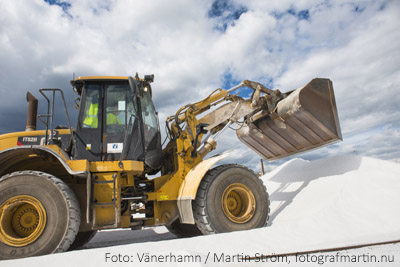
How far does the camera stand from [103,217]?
3.97 m

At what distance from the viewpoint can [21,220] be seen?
12.1ft

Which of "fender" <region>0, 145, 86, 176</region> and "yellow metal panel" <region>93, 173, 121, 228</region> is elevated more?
"fender" <region>0, 145, 86, 176</region>

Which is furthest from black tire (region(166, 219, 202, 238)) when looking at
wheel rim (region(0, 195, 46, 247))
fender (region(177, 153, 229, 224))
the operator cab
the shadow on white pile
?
wheel rim (region(0, 195, 46, 247))

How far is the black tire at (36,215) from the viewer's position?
137 inches

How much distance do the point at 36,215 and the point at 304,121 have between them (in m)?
5.20

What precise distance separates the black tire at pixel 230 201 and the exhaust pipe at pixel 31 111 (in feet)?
10.6

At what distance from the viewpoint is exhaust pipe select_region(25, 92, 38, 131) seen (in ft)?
15.6

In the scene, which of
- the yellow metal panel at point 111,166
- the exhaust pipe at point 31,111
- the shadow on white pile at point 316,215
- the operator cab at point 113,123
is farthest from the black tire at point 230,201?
the exhaust pipe at point 31,111

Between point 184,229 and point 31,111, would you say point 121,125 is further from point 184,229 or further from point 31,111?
point 184,229

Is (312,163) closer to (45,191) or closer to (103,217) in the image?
(103,217)

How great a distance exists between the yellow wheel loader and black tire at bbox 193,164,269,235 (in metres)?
0.02

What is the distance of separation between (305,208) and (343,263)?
3.02 metres

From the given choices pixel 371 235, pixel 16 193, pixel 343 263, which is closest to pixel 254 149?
pixel 371 235

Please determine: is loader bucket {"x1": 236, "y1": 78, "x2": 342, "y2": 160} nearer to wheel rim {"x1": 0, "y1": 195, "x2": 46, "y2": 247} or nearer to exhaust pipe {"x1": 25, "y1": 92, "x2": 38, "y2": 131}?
exhaust pipe {"x1": 25, "y1": 92, "x2": 38, "y2": 131}
